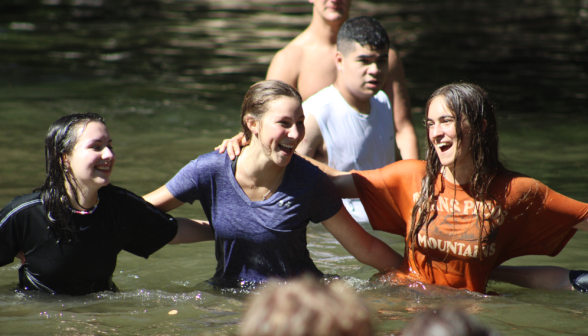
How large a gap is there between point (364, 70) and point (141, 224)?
209cm

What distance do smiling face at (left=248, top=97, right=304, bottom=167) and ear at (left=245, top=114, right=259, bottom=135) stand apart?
0.06m

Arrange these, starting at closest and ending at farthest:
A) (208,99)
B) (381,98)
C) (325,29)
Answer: (381,98) < (325,29) < (208,99)

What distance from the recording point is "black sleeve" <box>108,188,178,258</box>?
12.5ft

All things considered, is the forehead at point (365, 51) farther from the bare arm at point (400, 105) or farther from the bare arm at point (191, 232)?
the bare arm at point (191, 232)

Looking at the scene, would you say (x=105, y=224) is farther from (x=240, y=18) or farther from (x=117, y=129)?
(x=240, y=18)

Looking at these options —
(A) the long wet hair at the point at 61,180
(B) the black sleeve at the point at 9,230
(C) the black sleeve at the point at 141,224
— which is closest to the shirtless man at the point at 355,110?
(C) the black sleeve at the point at 141,224

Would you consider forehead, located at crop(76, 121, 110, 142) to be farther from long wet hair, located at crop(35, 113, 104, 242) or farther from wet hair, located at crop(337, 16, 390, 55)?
wet hair, located at crop(337, 16, 390, 55)

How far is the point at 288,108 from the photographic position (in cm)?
365

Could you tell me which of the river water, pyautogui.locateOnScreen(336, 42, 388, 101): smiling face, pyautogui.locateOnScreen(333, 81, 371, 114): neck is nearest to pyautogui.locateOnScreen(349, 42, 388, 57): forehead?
pyautogui.locateOnScreen(336, 42, 388, 101): smiling face

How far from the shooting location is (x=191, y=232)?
13.5ft

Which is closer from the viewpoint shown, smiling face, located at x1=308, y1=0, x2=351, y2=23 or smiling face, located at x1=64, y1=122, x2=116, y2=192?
smiling face, located at x1=64, y1=122, x2=116, y2=192

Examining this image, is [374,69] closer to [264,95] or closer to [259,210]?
[264,95]

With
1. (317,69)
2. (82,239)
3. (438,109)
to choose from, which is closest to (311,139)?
(317,69)

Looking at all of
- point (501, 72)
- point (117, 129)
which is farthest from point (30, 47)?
point (501, 72)
